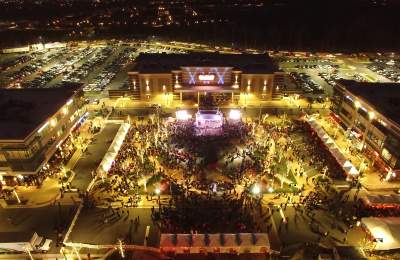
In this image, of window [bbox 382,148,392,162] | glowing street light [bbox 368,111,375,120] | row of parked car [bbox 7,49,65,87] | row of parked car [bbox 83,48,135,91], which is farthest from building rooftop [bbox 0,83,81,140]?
window [bbox 382,148,392,162]

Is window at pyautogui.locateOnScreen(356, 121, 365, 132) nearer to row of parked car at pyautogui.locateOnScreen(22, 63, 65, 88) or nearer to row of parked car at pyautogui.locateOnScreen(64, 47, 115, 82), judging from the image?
row of parked car at pyautogui.locateOnScreen(64, 47, 115, 82)

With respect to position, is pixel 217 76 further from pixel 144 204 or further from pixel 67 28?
pixel 67 28

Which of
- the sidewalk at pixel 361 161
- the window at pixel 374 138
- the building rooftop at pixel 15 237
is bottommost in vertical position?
the building rooftop at pixel 15 237

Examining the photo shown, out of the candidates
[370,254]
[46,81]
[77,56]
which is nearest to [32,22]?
[77,56]

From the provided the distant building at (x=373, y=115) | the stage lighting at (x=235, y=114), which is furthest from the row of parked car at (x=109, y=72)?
the distant building at (x=373, y=115)

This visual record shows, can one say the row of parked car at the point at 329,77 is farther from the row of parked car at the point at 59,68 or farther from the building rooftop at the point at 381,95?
the row of parked car at the point at 59,68

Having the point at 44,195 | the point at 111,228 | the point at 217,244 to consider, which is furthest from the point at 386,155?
the point at 44,195
